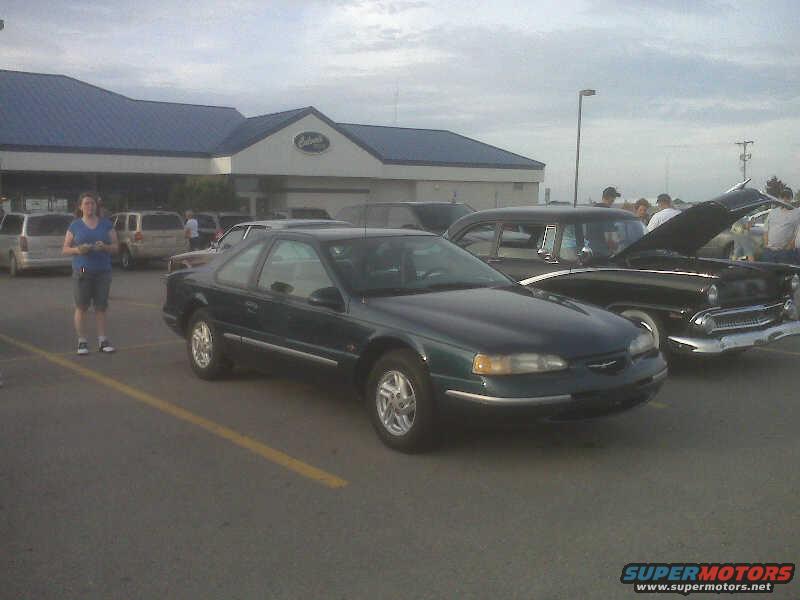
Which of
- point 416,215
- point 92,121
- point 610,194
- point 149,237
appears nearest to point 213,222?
point 149,237

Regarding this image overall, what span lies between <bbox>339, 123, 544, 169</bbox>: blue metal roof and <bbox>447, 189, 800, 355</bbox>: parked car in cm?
3381

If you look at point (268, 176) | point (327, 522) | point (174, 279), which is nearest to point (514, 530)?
point (327, 522)

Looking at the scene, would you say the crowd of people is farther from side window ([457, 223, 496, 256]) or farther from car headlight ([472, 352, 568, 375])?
car headlight ([472, 352, 568, 375])

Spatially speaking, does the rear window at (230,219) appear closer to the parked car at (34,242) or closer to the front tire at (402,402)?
the parked car at (34,242)

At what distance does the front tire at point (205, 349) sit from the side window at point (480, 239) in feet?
10.4

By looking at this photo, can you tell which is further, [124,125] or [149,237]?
[124,125]

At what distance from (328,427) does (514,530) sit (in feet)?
7.74

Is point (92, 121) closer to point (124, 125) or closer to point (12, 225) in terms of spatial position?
point (124, 125)

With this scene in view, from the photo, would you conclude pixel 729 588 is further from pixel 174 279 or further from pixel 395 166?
pixel 395 166

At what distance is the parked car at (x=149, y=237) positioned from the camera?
24.1 m

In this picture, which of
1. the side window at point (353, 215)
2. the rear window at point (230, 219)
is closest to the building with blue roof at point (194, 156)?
the rear window at point (230, 219)

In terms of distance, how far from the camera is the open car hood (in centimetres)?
866

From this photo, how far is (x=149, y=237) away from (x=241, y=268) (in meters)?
17.5

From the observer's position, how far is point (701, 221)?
8859mm
